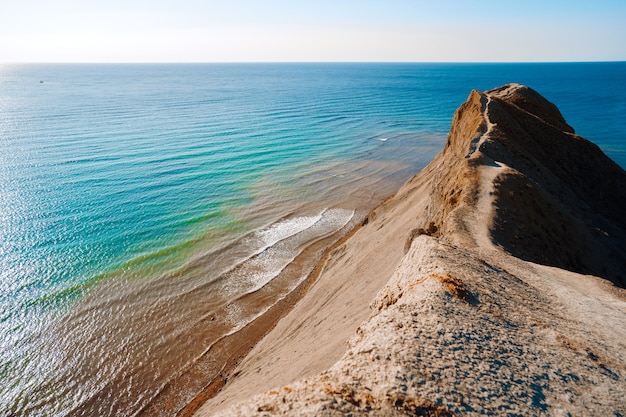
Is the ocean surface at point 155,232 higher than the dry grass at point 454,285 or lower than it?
lower

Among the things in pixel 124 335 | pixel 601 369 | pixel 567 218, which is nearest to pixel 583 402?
pixel 601 369

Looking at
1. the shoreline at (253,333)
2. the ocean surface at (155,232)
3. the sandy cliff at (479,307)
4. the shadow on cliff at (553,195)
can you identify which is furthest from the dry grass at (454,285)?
the ocean surface at (155,232)

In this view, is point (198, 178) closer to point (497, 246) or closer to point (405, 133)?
point (497, 246)

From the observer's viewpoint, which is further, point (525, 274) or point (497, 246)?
point (497, 246)

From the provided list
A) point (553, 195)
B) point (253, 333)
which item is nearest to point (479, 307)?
point (253, 333)

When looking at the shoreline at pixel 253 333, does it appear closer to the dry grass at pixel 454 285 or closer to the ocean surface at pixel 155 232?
the ocean surface at pixel 155 232

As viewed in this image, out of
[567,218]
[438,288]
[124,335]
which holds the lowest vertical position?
[124,335]
